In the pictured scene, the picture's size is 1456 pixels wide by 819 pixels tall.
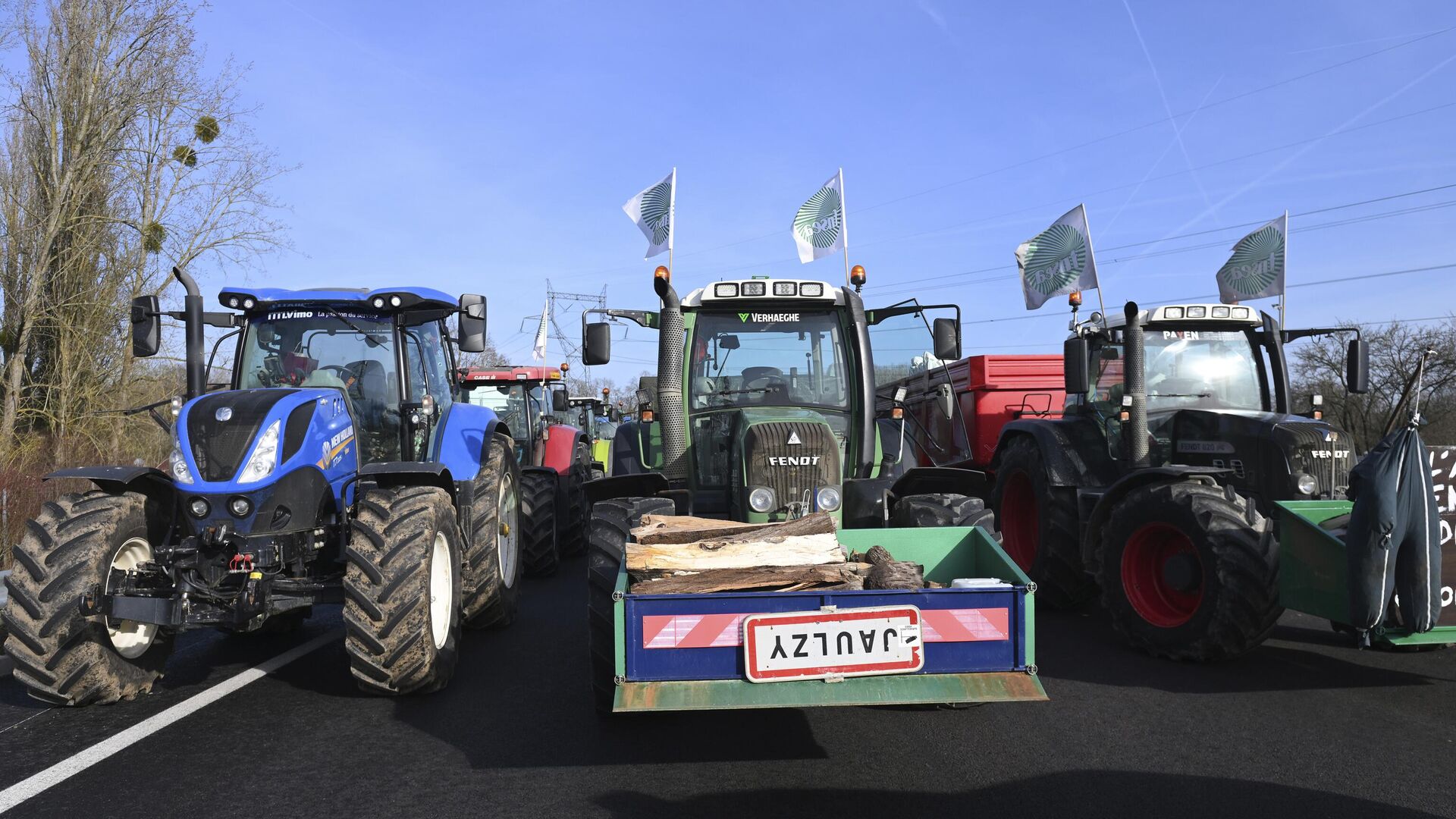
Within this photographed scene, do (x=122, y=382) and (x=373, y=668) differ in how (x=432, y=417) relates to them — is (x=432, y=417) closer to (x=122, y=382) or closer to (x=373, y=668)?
(x=373, y=668)

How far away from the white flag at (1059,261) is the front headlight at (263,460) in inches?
364

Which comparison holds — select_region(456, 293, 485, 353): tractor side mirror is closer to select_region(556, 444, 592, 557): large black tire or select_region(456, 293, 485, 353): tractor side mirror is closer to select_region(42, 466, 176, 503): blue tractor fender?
select_region(42, 466, 176, 503): blue tractor fender

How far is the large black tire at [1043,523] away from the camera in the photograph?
27.5ft

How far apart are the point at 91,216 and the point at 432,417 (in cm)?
1293

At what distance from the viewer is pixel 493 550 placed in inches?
284

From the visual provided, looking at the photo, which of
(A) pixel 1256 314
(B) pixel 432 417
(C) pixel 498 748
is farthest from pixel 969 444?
(C) pixel 498 748

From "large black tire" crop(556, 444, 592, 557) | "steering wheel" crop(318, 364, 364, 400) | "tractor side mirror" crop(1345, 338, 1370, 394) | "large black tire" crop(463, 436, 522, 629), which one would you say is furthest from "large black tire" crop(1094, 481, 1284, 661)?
"large black tire" crop(556, 444, 592, 557)

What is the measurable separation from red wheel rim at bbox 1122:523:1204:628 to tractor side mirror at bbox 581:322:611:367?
11.7 feet

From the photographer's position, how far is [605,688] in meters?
4.99

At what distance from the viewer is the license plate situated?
4.23 meters

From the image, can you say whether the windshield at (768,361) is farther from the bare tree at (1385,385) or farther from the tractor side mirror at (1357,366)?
the bare tree at (1385,385)

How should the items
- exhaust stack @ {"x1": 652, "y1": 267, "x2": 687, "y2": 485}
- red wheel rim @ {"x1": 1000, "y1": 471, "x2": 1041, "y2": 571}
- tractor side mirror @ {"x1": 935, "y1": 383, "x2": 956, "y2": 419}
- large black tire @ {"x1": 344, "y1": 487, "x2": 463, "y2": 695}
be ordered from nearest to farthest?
large black tire @ {"x1": 344, "y1": 487, "x2": 463, "y2": 695}, exhaust stack @ {"x1": 652, "y1": 267, "x2": 687, "y2": 485}, red wheel rim @ {"x1": 1000, "y1": 471, "x2": 1041, "y2": 571}, tractor side mirror @ {"x1": 935, "y1": 383, "x2": 956, "y2": 419}

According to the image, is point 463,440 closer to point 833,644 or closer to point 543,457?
point 833,644

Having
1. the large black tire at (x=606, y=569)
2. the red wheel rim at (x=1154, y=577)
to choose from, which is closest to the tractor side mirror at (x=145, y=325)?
the large black tire at (x=606, y=569)
